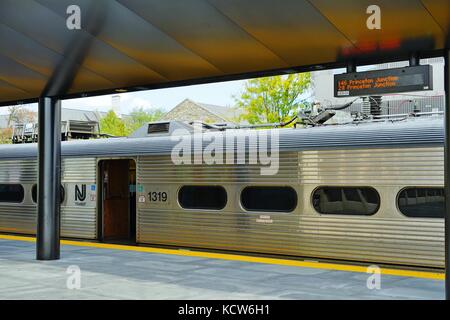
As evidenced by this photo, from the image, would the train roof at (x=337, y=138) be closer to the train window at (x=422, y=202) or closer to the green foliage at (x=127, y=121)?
the train window at (x=422, y=202)

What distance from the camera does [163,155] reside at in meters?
11.7

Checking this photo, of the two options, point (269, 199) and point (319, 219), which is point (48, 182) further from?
point (319, 219)

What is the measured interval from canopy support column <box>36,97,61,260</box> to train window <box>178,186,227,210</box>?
2540mm

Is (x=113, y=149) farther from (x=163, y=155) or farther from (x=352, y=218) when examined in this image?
(x=352, y=218)

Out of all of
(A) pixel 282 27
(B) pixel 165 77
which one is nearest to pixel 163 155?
(B) pixel 165 77

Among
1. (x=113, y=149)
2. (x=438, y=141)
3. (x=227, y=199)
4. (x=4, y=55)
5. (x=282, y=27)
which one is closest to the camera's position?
(x=282, y=27)

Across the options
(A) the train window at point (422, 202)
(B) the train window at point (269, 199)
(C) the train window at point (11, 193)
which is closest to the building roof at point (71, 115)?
(C) the train window at point (11, 193)

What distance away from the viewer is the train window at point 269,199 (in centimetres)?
1005

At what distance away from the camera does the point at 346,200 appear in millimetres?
9484

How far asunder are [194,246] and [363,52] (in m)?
5.84

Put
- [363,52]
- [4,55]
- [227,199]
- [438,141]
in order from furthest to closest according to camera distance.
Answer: [227,199]
[438,141]
[4,55]
[363,52]

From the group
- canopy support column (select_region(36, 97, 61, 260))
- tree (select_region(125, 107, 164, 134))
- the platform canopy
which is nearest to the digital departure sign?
the platform canopy
